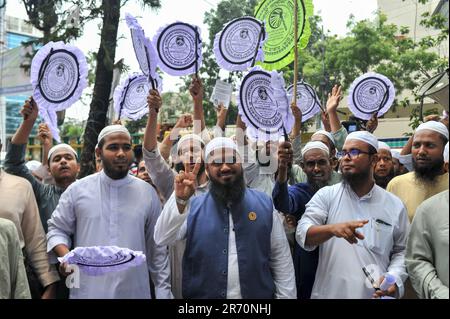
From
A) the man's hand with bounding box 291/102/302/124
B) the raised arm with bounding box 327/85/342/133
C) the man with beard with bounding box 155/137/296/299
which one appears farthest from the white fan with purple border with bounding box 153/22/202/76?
the man with beard with bounding box 155/137/296/299

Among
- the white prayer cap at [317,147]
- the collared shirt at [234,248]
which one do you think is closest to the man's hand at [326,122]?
the white prayer cap at [317,147]

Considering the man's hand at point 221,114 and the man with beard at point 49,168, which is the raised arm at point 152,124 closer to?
the man with beard at point 49,168

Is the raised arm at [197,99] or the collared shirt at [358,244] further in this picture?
the raised arm at [197,99]

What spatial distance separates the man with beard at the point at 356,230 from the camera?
10.3 ft

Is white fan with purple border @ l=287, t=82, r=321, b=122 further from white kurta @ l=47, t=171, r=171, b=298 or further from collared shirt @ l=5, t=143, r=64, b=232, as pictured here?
collared shirt @ l=5, t=143, r=64, b=232

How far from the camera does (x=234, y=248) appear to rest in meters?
3.12

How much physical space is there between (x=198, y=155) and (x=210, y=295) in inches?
49.3

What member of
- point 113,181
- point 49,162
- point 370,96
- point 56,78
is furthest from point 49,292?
point 370,96

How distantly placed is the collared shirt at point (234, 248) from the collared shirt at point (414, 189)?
3.57 ft

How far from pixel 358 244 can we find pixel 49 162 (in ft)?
8.58

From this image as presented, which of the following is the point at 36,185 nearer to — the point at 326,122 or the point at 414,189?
the point at 414,189

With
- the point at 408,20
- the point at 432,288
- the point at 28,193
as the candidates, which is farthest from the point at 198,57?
the point at 408,20

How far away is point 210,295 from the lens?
3.04 meters

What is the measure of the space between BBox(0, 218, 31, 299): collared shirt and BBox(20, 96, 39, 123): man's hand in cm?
124
